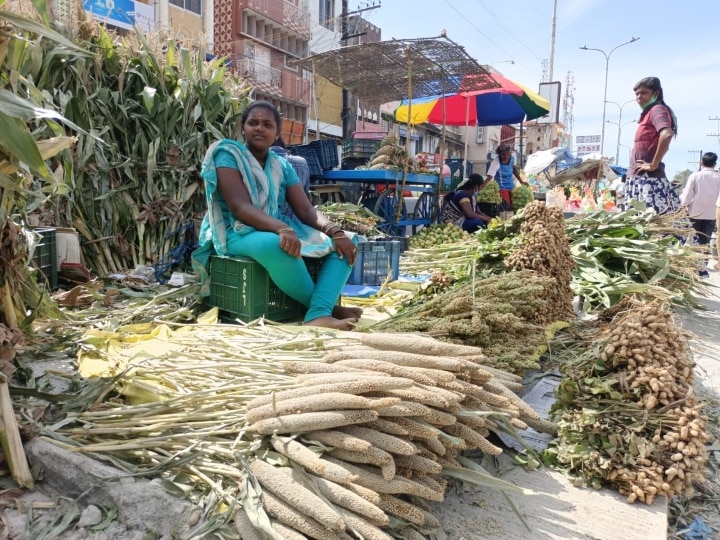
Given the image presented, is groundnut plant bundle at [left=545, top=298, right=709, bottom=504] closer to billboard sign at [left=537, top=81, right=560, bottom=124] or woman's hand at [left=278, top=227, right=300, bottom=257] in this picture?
woman's hand at [left=278, top=227, right=300, bottom=257]

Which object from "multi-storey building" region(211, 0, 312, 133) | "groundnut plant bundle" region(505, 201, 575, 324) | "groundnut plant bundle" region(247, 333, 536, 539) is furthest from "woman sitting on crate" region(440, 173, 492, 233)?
"multi-storey building" region(211, 0, 312, 133)

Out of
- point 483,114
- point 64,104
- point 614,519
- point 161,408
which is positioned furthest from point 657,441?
point 483,114

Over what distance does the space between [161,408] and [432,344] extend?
913 millimetres

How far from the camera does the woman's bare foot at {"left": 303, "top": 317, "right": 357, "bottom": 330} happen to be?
3.01 metres

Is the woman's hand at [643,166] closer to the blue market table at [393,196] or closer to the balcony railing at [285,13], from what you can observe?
the blue market table at [393,196]

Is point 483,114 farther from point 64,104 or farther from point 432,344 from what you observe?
point 432,344

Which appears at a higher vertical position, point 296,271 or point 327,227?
point 327,227

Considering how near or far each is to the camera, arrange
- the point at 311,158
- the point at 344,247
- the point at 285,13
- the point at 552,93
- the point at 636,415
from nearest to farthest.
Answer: the point at 636,415 < the point at 344,247 < the point at 311,158 < the point at 552,93 < the point at 285,13

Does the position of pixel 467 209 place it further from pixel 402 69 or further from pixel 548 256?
pixel 548 256

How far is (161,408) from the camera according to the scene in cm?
169

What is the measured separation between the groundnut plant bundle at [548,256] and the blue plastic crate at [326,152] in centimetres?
454

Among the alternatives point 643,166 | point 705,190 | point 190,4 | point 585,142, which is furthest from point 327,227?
point 585,142

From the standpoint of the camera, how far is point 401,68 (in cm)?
852

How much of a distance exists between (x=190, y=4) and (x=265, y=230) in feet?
72.2
